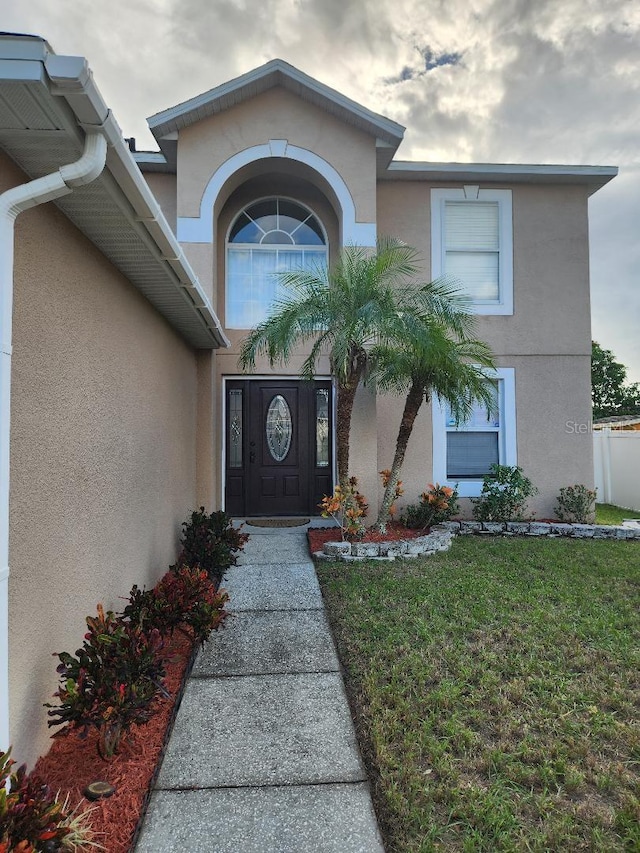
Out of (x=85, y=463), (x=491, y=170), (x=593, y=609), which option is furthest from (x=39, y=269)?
(x=491, y=170)

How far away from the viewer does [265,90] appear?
8.03 m

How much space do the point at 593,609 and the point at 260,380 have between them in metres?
6.41

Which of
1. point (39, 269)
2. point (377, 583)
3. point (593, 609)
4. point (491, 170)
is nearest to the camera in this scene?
point (39, 269)

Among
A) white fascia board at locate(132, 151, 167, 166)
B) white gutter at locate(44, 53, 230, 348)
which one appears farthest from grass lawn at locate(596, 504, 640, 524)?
white fascia board at locate(132, 151, 167, 166)

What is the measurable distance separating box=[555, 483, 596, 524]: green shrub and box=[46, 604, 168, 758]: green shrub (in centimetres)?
828

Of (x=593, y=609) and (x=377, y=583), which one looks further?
(x=377, y=583)

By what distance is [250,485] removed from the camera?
30.1ft

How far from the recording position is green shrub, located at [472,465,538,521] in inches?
340

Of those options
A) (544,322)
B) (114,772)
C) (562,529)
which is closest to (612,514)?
(562,529)

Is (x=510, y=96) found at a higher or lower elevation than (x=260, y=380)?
higher

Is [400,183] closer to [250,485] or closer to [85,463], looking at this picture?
[250,485]

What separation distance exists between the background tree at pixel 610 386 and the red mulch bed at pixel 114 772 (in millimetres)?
36381

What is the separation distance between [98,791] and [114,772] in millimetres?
203

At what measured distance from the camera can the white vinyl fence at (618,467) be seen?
38.2ft
